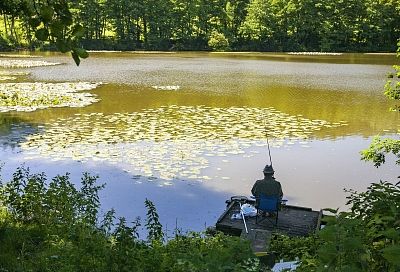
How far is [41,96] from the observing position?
2356 cm

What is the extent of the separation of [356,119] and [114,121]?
398 inches

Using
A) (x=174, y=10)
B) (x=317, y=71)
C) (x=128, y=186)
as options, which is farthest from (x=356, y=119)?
(x=174, y=10)

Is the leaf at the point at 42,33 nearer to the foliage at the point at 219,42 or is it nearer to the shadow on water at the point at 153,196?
the shadow on water at the point at 153,196

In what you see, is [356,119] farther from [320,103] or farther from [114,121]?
[114,121]

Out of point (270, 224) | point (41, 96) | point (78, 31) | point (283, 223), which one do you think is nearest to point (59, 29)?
point (78, 31)

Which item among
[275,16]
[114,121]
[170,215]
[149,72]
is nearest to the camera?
[170,215]

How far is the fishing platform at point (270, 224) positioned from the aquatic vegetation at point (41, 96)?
14635 millimetres

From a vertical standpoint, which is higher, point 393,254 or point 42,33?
point 42,33

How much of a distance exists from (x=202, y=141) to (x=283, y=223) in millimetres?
6852

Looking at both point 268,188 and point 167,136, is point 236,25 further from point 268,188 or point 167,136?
point 268,188

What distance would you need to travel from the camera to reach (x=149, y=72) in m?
36.4

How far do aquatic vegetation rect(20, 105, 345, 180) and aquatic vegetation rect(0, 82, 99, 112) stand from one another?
10.8 ft

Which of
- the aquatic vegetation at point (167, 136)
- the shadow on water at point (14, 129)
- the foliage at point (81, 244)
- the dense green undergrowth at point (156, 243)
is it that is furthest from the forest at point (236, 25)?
the dense green undergrowth at point (156, 243)

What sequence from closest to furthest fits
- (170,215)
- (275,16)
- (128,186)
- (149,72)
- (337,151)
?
(170,215) → (128,186) → (337,151) → (149,72) → (275,16)
